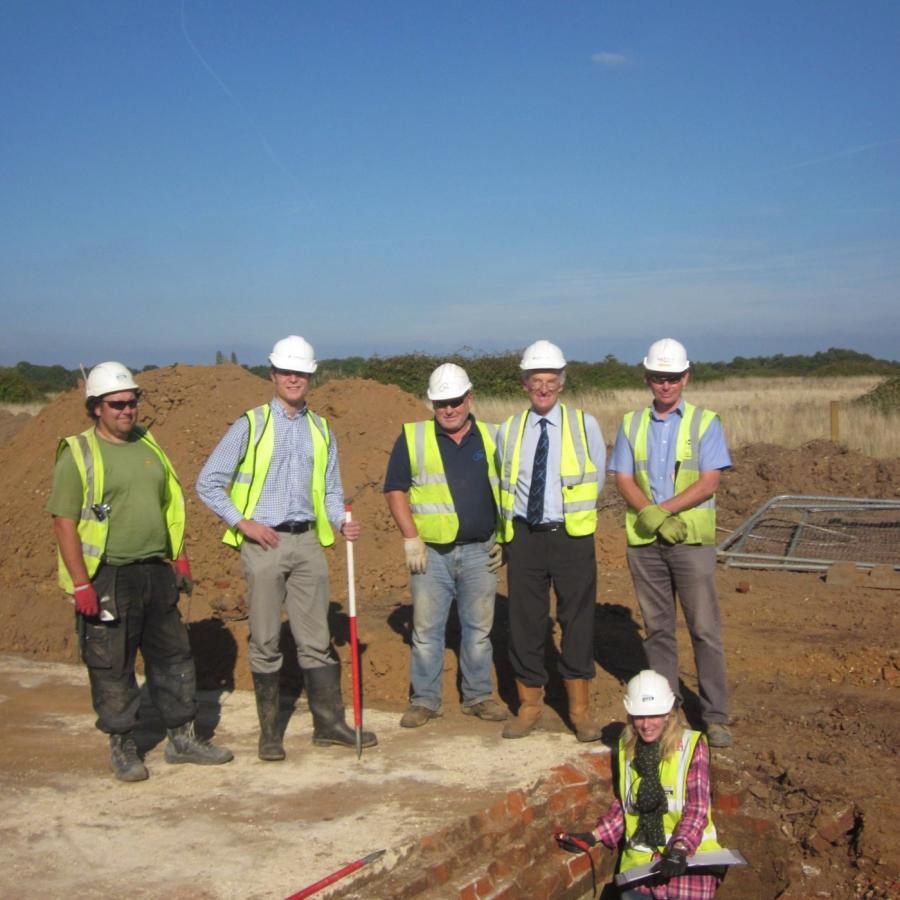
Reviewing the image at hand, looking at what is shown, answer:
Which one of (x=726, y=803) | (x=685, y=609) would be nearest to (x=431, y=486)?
(x=685, y=609)

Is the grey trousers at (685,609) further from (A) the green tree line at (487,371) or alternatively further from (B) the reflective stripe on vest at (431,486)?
(A) the green tree line at (487,371)

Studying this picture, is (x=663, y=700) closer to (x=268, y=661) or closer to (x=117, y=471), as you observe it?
(x=268, y=661)

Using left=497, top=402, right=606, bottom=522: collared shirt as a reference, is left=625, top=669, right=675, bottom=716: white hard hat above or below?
below

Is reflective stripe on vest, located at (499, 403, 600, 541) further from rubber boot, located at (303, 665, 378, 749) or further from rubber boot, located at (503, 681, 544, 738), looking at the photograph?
rubber boot, located at (303, 665, 378, 749)

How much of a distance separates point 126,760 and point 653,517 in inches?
125

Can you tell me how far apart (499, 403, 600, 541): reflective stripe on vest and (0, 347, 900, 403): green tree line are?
9.21 metres

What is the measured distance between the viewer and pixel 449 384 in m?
6.39

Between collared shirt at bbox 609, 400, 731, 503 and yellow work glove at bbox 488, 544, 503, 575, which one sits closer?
collared shirt at bbox 609, 400, 731, 503

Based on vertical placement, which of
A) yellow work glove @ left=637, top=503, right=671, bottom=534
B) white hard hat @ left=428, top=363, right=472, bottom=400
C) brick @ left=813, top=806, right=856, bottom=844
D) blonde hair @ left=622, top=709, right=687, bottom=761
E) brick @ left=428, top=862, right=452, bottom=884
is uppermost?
white hard hat @ left=428, top=363, right=472, bottom=400

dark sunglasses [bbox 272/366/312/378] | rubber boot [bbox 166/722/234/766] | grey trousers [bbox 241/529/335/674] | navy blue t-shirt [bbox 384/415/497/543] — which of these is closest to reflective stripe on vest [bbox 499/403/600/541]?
navy blue t-shirt [bbox 384/415/497/543]

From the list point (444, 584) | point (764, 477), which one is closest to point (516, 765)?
point (444, 584)

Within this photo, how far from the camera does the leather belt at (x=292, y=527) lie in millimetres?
6127

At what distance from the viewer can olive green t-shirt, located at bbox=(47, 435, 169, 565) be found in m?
5.75

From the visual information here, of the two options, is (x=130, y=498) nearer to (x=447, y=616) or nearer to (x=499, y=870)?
(x=447, y=616)
